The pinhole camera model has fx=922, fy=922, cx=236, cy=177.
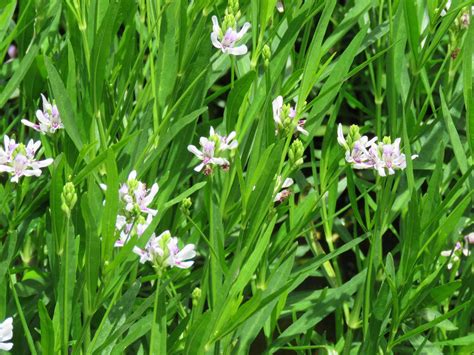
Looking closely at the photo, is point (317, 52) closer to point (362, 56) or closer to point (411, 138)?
point (411, 138)

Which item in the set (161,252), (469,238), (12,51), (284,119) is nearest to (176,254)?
(161,252)

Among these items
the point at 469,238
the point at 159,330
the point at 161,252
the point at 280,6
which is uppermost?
the point at 280,6

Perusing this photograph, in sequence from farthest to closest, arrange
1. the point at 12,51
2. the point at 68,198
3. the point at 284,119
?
the point at 12,51
the point at 284,119
the point at 68,198

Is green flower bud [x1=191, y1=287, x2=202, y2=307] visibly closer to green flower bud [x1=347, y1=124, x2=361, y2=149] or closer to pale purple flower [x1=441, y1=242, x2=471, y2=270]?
green flower bud [x1=347, y1=124, x2=361, y2=149]

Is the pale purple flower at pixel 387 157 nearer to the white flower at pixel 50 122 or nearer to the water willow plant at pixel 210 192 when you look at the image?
the water willow plant at pixel 210 192

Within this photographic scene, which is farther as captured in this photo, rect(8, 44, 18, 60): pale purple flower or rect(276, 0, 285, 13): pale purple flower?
rect(8, 44, 18, 60): pale purple flower

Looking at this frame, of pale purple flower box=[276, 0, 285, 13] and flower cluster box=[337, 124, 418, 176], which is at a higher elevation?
pale purple flower box=[276, 0, 285, 13]

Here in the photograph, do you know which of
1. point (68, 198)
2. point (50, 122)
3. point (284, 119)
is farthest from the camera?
point (50, 122)

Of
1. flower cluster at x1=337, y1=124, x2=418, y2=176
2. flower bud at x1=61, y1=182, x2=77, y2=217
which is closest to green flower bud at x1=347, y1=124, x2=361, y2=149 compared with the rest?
flower cluster at x1=337, y1=124, x2=418, y2=176

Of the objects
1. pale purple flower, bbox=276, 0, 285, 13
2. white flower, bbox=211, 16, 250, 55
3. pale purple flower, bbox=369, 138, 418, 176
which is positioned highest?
white flower, bbox=211, 16, 250, 55

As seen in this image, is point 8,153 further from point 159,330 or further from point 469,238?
point 469,238
